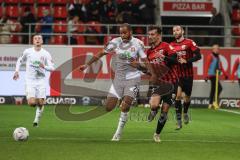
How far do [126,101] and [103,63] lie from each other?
12.1 metres

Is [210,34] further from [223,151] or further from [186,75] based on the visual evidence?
[223,151]

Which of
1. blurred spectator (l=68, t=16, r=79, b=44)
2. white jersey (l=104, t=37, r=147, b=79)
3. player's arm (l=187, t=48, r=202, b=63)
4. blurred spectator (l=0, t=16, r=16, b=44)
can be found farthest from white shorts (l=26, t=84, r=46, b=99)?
blurred spectator (l=68, t=16, r=79, b=44)

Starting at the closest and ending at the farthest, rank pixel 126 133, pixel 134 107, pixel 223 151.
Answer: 1. pixel 223 151
2. pixel 126 133
3. pixel 134 107

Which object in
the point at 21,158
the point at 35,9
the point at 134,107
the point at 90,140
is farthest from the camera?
the point at 35,9

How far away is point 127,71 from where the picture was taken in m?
14.1

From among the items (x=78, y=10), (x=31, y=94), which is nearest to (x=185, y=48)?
(x=31, y=94)

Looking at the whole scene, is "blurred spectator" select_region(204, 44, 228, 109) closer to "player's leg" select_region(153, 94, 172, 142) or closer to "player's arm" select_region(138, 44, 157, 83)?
"player's leg" select_region(153, 94, 172, 142)

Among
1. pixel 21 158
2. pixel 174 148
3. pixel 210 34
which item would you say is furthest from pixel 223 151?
pixel 210 34

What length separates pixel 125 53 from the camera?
13.9 m

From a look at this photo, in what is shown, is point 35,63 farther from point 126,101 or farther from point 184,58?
point 126,101

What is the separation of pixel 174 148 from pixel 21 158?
316cm

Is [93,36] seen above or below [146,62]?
above

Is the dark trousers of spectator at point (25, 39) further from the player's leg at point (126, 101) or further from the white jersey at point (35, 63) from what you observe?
the player's leg at point (126, 101)

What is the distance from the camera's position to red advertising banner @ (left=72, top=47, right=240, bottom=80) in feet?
83.6
